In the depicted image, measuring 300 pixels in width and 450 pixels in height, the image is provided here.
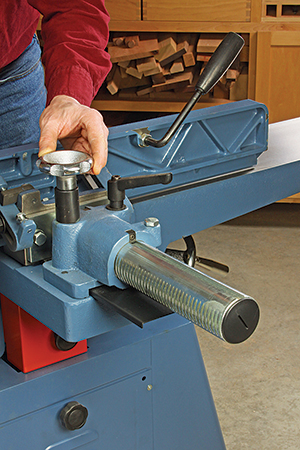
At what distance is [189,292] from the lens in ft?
2.07

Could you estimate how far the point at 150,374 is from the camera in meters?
1.08

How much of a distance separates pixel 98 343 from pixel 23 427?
202mm

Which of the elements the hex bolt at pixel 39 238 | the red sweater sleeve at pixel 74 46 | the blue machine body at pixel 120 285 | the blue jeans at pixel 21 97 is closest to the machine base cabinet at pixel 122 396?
the blue machine body at pixel 120 285

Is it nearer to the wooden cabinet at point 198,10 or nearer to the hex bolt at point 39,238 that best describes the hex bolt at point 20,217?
the hex bolt at point 39,238

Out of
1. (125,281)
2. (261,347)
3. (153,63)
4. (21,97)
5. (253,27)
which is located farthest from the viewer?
(153,63)

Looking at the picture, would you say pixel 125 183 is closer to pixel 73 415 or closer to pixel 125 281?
pixel 125 281

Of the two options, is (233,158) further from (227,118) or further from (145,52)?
(145,52)

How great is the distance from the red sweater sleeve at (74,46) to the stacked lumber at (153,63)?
5.34ft

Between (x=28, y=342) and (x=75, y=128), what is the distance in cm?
39


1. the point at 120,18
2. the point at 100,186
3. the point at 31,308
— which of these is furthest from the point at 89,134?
the point at 120,18

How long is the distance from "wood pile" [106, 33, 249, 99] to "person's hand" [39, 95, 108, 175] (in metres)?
1.96

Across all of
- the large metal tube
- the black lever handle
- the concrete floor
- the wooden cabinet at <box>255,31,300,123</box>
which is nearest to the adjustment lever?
the large metal tube

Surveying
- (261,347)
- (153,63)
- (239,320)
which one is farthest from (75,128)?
(153,63)

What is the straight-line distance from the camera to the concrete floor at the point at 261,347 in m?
1.74
